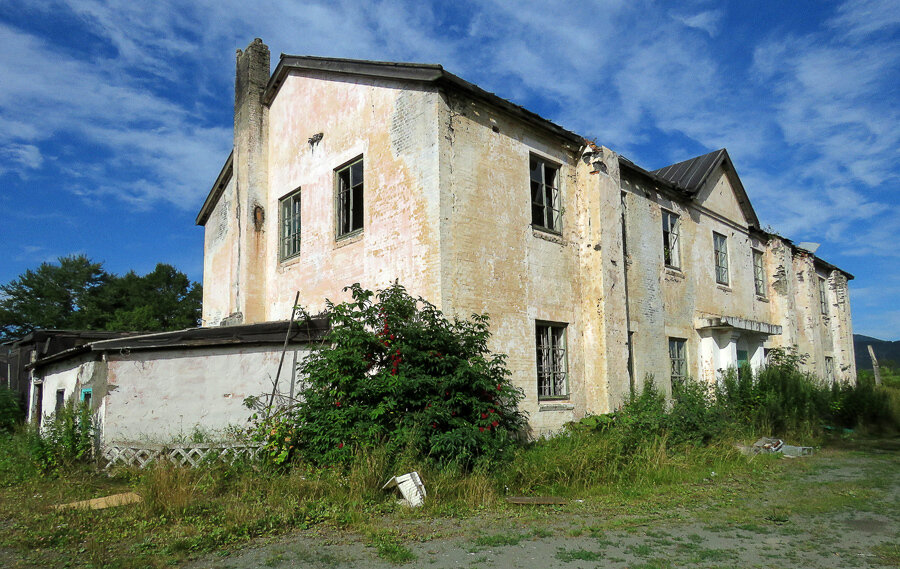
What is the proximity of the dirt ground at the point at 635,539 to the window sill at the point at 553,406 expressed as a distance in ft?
10.7

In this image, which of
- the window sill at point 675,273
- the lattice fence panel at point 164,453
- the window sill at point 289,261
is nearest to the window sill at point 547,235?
the window sill at point 675,273

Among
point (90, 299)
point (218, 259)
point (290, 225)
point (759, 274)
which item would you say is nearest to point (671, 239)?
point (759, 274)

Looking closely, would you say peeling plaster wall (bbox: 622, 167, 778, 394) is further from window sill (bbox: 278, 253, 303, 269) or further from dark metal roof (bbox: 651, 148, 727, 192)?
window sill (bbox: 278, 253, 303, 269)

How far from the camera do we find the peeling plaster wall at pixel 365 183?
10.2 meters

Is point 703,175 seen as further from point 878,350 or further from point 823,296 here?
point 878,350

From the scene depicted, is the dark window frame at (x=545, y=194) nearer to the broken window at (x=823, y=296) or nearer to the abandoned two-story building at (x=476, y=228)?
the abandoned two-story building at (x=476, y=228)

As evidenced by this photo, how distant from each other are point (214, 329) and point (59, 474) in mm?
2988

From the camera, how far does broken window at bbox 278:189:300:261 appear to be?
536 inches

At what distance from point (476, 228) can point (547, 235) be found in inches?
81.1

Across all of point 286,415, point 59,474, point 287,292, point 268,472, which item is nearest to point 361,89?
point 287,292

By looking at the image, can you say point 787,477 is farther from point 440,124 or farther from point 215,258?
point 215,258

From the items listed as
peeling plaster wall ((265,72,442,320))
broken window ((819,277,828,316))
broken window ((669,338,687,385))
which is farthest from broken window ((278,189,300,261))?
broken window ((819,277,828,316))

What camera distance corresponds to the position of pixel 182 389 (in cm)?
988

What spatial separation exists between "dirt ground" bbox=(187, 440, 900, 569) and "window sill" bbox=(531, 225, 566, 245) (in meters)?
5.34
